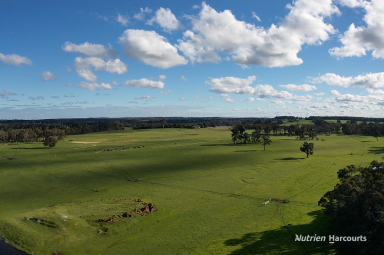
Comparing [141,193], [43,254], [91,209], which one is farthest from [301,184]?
[43,254]

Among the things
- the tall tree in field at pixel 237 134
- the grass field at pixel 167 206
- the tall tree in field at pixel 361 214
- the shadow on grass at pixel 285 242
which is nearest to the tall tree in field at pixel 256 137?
the tall tree in field at pixel 237 134

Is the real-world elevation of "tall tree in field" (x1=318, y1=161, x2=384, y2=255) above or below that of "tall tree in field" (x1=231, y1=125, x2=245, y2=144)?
below

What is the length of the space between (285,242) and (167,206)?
84.8 ft

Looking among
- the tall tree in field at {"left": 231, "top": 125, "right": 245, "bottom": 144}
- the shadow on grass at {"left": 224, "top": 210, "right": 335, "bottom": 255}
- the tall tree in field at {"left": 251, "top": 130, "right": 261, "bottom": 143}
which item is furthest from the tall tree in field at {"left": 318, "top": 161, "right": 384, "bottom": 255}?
the tall tree in field at {"left": 231, "top": 125, "right": 245, "bottom": 144}

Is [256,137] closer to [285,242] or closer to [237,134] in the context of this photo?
[237,134]

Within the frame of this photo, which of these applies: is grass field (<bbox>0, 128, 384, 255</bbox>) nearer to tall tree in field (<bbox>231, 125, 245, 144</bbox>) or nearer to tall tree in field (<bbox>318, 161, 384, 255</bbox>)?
tall tree in field (<bbox>318, 161, 384, 255</bbox>)

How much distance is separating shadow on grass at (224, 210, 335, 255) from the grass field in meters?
0.14

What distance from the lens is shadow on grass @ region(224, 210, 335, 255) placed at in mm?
35938

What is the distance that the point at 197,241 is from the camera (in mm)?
39844

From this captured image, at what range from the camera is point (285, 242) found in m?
38.3

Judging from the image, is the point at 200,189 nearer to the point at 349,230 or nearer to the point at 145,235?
the point at 145,235

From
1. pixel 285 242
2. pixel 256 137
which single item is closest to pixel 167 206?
pixel 285 242

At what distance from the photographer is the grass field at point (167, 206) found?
3894cm

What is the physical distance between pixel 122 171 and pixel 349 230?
71692mm
